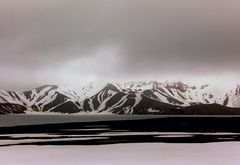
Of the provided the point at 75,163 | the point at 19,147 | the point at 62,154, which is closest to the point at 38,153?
the point at 62,154

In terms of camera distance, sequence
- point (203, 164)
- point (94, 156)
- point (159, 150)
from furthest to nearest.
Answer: point (159, 150), point (94, 156), point (203, 164)

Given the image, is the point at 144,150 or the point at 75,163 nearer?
the point at 75,163

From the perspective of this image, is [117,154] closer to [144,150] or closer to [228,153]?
[144,150]

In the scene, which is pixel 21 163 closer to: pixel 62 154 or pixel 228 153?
pixel 62 154

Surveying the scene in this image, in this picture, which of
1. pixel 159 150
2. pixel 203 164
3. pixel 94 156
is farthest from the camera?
pixel 159 150

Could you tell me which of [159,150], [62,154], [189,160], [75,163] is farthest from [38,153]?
[189,160]

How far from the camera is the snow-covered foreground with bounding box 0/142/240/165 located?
1747 inches

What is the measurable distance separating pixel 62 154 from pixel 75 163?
810 cm

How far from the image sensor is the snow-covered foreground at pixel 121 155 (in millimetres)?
44375

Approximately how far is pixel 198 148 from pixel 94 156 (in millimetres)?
15108

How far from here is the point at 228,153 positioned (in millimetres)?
52188

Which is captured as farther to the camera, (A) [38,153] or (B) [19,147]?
(B) [19,147]

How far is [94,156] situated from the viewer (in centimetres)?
4928

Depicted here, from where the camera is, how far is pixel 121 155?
162 ft
